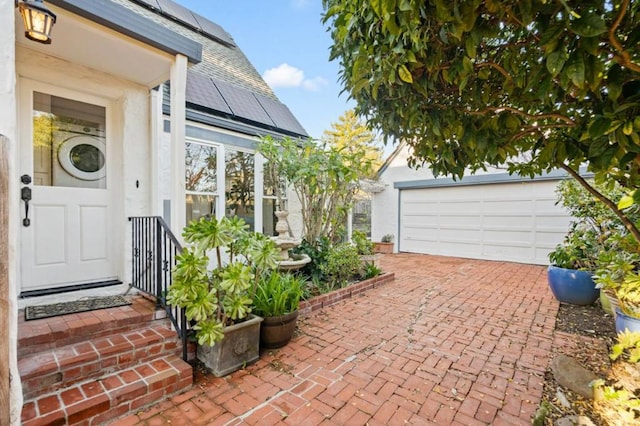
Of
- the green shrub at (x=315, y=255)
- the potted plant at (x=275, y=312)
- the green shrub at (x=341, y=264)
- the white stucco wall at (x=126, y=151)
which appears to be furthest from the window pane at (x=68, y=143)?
the green shrub at (x=341, y=264)

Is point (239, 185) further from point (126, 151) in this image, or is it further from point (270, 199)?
point (126, 151)

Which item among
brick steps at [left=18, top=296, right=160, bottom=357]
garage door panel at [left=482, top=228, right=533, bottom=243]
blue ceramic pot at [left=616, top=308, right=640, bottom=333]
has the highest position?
garage door panel at [left=482, top=228, right=533, bottom=243]

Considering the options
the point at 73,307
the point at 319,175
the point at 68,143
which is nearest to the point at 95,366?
the point at 73,307

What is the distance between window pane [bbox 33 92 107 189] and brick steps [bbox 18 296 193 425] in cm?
158

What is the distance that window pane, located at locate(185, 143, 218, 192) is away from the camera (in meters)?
4.86

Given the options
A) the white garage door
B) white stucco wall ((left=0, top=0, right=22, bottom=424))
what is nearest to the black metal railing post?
white stucco wall ((left=0, top=0, right=22, bottom=424))

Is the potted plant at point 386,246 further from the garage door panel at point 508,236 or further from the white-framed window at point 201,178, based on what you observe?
the white-framed window at point 201,178

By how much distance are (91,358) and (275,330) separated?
1.53 metres

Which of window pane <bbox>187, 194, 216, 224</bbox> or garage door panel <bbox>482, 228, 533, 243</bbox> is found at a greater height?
window pane <bbox>187, 194, 216, 224</bbox>

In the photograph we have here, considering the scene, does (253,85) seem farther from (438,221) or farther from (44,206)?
(438,221)

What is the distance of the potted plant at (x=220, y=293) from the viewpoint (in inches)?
99.3

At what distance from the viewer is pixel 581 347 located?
330cm

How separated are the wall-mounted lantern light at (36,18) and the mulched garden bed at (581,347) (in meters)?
4.64

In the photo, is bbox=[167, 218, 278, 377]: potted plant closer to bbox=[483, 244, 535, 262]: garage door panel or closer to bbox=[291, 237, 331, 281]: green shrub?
bbox=[291, 237, 331, 281]: green shrub
